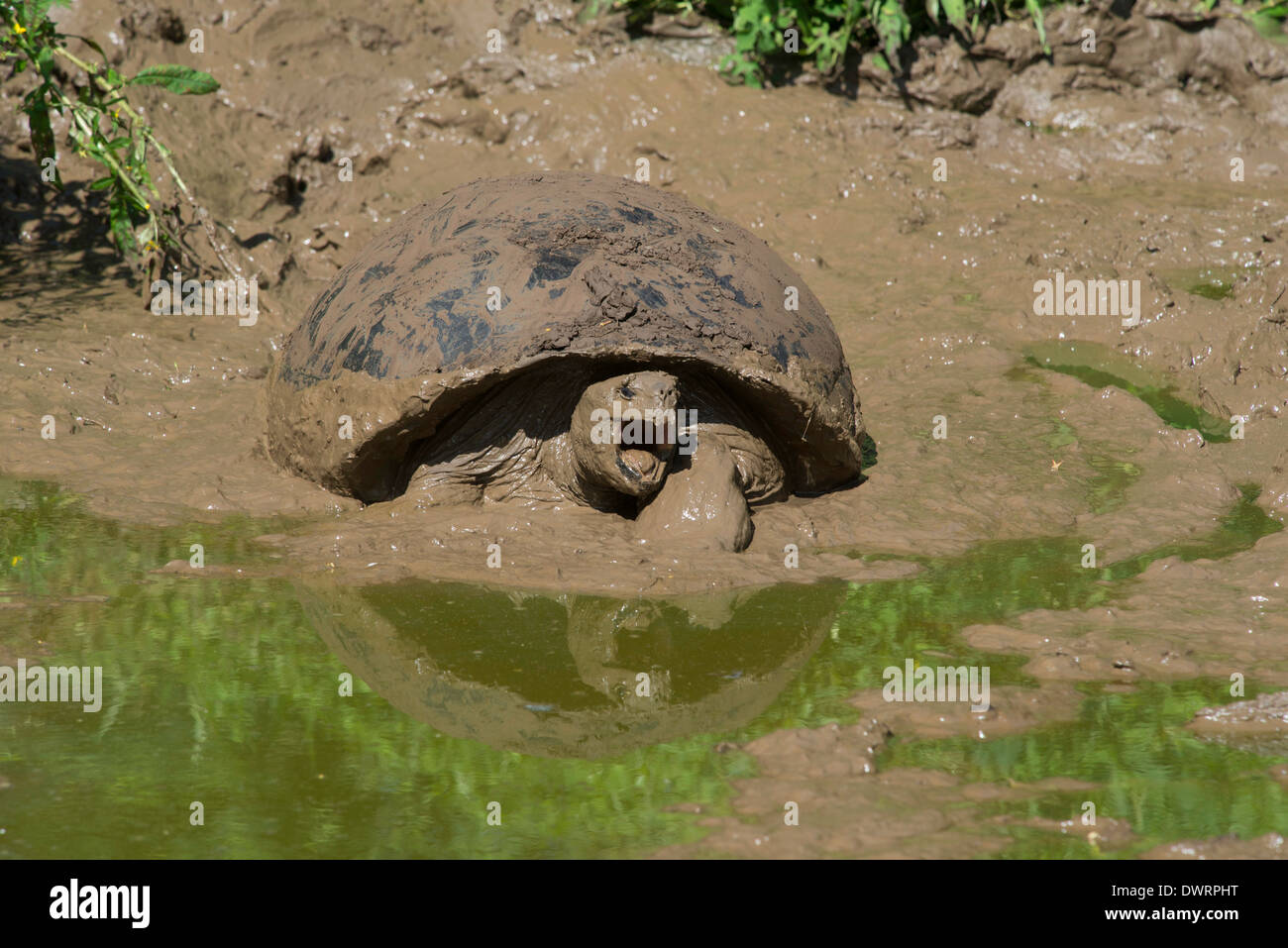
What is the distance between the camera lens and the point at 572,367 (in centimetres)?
481

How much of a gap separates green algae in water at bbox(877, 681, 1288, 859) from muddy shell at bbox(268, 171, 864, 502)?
5.99 ft

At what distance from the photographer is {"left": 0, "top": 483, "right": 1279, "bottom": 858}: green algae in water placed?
2.88 m

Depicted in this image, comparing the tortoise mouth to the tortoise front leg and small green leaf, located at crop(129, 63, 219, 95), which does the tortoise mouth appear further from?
small green leaf, located at crop(129, 63, 219, 95)

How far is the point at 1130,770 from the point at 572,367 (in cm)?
254

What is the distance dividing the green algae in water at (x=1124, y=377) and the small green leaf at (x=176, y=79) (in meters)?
4.71

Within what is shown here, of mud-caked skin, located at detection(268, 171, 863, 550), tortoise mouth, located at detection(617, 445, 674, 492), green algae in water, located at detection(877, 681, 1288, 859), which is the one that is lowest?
green algae in water, located at detection(877, 681, 1288, 859)

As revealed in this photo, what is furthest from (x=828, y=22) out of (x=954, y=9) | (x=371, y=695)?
(x=371, y=695)

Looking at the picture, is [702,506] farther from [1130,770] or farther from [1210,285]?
[1210,285]

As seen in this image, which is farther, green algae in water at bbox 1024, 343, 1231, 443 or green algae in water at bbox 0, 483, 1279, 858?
green algae in water at bbox 1024, 343, 1231, 443

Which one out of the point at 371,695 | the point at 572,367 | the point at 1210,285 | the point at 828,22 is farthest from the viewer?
the point at 828,22

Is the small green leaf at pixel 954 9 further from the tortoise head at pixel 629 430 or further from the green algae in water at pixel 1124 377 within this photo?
the tortoise head at pixel 629 430

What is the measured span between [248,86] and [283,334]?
103 inches

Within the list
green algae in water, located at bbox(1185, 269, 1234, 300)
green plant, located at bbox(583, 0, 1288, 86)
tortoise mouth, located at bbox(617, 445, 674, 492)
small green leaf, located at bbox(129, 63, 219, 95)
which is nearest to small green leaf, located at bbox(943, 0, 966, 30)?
green plant, located at bbox(583, 0, 1288, 86)

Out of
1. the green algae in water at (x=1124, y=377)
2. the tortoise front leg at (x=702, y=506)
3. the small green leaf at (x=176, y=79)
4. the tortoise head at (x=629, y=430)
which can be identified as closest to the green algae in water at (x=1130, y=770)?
the tortoise front leg at (x=702, y=506)
